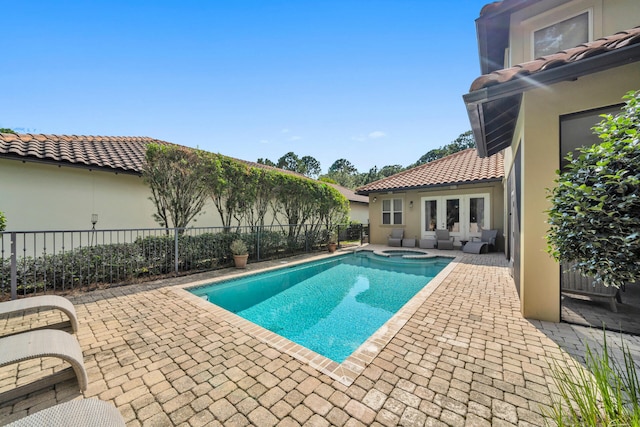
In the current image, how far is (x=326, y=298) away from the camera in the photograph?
6820 millimetres

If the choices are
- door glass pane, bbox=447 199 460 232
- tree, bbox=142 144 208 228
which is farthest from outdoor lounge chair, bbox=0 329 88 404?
door glass pane, bbox=447 199 460 232

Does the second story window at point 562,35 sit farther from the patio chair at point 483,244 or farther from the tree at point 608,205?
the patio chair at point 483,244

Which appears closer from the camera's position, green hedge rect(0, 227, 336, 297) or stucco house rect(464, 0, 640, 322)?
stucco house rect(464, 0, 640, 322)

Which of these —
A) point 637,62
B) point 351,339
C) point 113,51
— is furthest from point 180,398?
point 113,51

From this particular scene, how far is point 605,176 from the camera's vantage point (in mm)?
2141

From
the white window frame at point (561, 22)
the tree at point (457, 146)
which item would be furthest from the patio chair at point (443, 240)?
the tree at point (457, 146)

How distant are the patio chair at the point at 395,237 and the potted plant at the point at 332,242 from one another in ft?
10.7

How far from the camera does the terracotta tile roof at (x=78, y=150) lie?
7.31 metres

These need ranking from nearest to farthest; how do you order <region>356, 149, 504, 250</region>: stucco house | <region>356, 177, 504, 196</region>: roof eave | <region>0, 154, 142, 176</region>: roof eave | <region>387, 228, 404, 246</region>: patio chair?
<region>0, 154, 142, 176</region>: roof eave
<region>356, 177, 504, 196</region>: roof eave
<region>356, 149, 504, 250</region>: stucco house
<region>387, 228, 404, 246</region>: patio chair

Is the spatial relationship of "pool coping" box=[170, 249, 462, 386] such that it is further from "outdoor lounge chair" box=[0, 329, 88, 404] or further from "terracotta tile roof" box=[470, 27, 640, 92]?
"terracotta tile roof" box=[470, 27, 640, 92]

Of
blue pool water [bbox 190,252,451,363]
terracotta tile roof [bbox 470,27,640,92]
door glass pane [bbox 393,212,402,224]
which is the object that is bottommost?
blue pool water [bbox 190,252,451,363]

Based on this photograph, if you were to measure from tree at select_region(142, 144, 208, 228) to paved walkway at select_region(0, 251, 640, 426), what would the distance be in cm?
423

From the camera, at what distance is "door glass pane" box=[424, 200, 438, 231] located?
14.0 meters

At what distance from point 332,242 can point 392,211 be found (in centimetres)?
477
